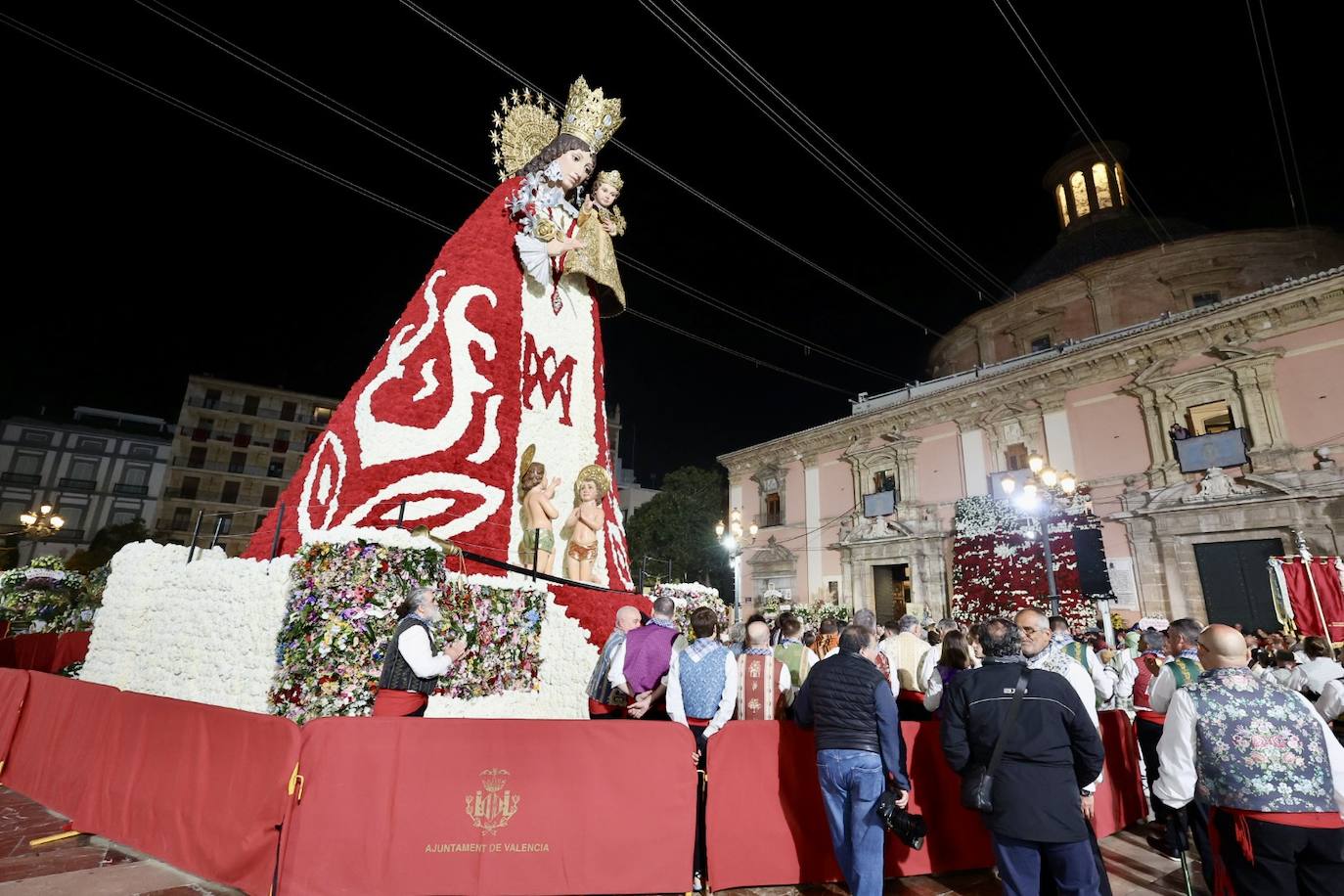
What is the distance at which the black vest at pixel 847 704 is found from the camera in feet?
10.9

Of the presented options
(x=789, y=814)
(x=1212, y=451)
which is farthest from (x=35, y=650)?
(x=1212, y=451)

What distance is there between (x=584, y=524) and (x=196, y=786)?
14.3 feet

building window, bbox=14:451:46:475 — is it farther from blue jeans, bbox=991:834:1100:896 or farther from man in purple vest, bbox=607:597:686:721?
blue jeans, bbox=991:834:1100:896

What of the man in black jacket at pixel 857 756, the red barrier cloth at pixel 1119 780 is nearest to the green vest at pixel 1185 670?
the red barrier cloth at pixel 1119 780

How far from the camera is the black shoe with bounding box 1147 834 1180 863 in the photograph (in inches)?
169

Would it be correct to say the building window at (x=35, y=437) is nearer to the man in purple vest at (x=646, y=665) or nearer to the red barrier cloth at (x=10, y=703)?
the red barrier cloth at (x=10, y=703)

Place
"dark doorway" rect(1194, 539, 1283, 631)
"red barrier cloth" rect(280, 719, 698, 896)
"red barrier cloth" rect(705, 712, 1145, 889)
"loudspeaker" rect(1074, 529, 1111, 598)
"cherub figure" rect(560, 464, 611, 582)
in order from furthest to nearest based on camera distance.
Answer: "loudspeaker" rect(1074, 529, 1111, 598) < "dark doorway" rect(1194, 539, 1283, 631) < "cherub figure" rect(560, 464, 611, 582) < "red barrier cloth" rect(705, 712, 1145, 889) < "red barrier cloth" rect(280, 719, 698, 896)

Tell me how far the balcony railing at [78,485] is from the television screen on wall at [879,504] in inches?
1840

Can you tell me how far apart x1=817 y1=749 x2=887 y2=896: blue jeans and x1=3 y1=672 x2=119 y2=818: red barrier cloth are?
475cm

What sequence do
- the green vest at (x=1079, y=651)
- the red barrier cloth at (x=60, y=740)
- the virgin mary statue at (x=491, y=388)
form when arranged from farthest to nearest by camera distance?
the virgin mary statue at (x=491, y=388), the green vest at (x=1079, y=651), the red barrier cloth at (x=60, y=740)

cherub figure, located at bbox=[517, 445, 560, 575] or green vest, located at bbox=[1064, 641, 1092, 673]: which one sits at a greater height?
cherub figure, located at bbox=[517, 445, 560, 575]

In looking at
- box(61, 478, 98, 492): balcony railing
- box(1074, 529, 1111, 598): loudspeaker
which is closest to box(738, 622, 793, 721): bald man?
box(1074, 529, 1111, 598): loudspeaker

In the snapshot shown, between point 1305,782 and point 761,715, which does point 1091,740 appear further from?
point 761,715

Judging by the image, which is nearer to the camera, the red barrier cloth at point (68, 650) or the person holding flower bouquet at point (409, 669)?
the person holding flower bouquet at point (409, 669)
